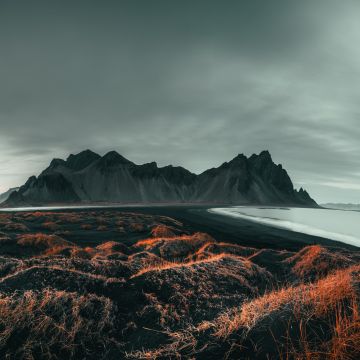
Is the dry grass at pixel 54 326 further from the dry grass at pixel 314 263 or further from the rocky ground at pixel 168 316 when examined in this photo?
the dry grass at pixel 314 263

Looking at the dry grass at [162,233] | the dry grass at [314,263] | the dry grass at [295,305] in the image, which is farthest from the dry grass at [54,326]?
the dry grass at [162,233]

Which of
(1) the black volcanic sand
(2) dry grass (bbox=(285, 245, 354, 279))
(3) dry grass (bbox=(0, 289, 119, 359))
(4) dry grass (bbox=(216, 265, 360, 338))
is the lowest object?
(1) the black volcanic sand

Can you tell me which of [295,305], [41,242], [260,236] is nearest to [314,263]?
[295,305]

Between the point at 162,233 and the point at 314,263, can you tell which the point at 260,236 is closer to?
the point at 162,233

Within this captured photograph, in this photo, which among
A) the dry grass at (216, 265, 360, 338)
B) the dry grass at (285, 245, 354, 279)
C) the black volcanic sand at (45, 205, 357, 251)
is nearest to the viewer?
the dry grass at (216, 265, 360, 338)

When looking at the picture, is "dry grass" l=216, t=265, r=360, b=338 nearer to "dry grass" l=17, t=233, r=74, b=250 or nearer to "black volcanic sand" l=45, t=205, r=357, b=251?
"dry grass" l=17, t=233, r=74, b=250

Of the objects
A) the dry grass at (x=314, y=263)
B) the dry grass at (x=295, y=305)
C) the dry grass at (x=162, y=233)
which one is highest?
the dry grass at (x=295, y=305)

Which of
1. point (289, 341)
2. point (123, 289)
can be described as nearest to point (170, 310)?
point (123, 289)

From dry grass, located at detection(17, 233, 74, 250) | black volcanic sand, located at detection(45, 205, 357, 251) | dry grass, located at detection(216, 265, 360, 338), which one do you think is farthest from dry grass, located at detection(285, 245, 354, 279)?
dry grass, located at detection(17, 233, 74, 250)

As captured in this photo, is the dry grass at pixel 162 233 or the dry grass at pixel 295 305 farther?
the dry grass at pixel 162 233

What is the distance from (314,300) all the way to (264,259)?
34.0 ft

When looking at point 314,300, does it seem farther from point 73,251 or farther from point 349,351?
point 73,251

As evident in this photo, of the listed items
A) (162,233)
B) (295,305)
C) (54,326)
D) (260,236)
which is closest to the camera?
(54,326)

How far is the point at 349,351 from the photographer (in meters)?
4.41
